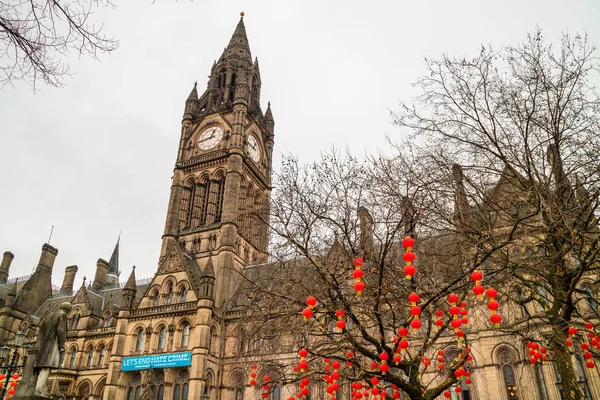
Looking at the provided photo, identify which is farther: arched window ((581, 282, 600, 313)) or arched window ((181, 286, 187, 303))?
arched window ((181, 286, 187, 303))

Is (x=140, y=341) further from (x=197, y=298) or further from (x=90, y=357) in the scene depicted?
(x=90, y=357)

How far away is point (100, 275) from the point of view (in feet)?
147

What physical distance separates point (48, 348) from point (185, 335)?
61.3 feet

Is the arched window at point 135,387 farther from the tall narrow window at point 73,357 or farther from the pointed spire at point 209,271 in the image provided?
the pointed spire at point 209,271

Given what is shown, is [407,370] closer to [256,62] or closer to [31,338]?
[31,338]

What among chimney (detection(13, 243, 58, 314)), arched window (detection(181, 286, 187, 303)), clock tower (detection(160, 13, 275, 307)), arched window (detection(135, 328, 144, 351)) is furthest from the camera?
chimney (detection(13, 243, 58, 314))

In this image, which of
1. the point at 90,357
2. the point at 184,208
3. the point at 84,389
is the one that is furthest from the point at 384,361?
the point at 184,208

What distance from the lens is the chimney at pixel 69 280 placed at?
4391 cm

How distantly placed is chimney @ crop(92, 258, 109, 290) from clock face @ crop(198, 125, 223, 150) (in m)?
16.6

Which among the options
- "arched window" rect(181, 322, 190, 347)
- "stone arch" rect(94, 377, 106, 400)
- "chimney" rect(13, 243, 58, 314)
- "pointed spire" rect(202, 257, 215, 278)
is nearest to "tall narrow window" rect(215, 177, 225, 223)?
"pointed spire" rect(202, 257, 215, 278)

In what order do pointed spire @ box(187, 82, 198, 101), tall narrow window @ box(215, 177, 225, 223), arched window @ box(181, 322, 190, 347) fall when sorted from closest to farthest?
arched window @ box(181, 322, 190, 347)
tall narrow window @ box(215, 177, 225, 223)
pointed spire @ box(187, 82, 198, 101)

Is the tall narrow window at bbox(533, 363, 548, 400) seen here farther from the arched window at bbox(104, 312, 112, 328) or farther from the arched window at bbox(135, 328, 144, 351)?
the arched window at bbox(104, 312, 112, 328)

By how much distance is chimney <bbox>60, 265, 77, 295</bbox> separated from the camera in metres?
43.9

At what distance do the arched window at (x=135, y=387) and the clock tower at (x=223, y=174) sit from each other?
7.02 m
